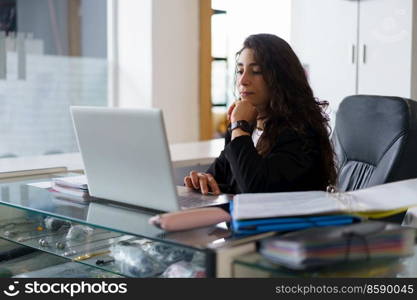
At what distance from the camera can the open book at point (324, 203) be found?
1099mm

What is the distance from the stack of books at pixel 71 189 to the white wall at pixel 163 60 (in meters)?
2.77

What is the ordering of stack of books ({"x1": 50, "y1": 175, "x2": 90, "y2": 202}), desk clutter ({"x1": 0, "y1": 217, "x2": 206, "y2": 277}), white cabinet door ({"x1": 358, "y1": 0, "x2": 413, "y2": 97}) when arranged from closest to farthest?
desk clutter ({"x1": 0, "y1": 217, "x2": 206, "y2": 277}), stack of books ({"x1": 50, "y1": 175, "x2": 90, "y2": 202}), white cabinet door ({"x1": 358, "y1": 0, "x2": 413, "y2": 97})

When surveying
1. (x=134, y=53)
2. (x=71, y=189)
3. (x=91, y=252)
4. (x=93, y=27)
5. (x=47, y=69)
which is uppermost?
(x=93, y=27)

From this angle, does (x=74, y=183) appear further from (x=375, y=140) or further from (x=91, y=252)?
(x=375, y=140)

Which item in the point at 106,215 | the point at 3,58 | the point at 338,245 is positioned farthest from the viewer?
the point at 3,58

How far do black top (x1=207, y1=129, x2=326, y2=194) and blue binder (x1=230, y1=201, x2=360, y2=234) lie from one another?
50cm

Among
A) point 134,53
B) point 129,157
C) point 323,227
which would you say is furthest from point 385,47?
point 323,227

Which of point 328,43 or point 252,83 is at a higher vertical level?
point 328,43

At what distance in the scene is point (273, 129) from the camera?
5.77 ft

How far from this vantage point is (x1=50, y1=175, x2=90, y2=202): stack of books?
157 cm

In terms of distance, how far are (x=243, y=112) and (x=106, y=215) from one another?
60 cm

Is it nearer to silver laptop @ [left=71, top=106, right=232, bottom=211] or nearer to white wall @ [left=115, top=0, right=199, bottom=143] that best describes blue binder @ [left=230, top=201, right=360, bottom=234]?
silver laptop @ [left=71, top=106, right=232, bottom=211]

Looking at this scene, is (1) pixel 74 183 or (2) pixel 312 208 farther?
(1) pixel 74 183

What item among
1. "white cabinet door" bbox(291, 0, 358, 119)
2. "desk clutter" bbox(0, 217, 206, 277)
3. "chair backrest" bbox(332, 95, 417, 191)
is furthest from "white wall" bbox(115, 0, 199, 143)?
"desk clutter" bbox(0, 217, 206, 277)
